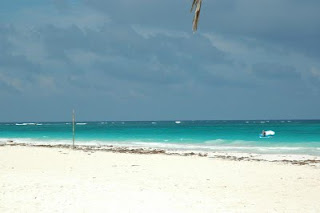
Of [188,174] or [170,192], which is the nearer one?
[170,192]

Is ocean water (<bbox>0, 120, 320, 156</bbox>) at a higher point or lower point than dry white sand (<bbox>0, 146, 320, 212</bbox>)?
higher

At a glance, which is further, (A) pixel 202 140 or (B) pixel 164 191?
(A) pixel 202 140

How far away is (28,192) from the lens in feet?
33.3

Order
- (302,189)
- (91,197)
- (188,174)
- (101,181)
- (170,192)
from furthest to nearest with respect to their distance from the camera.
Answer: (188,174) → (101,181) → (302,189) → (170,192) → (91,197)

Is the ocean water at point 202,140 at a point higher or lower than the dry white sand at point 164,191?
higher

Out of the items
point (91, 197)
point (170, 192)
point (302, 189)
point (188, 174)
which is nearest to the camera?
point (91, 197)

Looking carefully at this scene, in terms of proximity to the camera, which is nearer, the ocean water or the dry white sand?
the dry white sand

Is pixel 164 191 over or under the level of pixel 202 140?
under

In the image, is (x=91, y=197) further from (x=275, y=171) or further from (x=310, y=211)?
(x=275, y=171)

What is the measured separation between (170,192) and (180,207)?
1.86 meters

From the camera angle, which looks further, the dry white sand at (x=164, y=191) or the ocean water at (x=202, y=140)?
the ocean water at (x=202, y=140)

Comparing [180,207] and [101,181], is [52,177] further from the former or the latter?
[180,207]

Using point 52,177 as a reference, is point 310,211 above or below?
below

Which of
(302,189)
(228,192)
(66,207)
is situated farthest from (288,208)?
(66,207)
